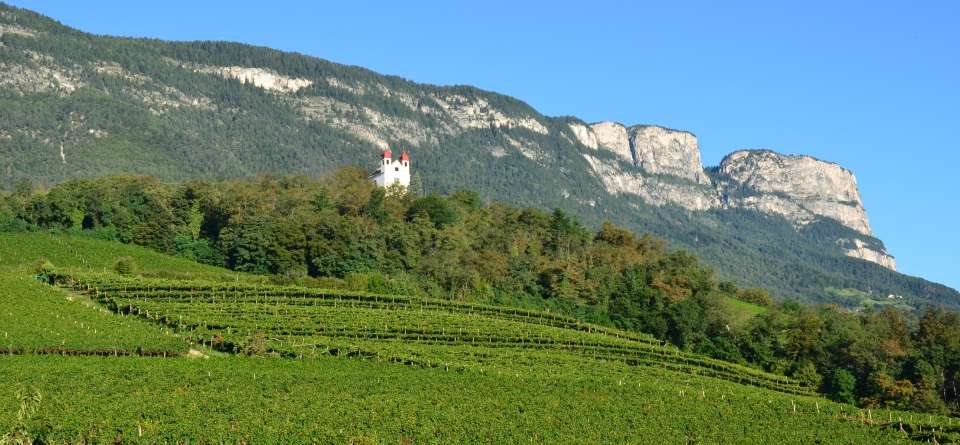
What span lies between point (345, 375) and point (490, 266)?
48.3 metres

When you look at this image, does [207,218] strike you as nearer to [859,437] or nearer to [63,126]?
[63,126]

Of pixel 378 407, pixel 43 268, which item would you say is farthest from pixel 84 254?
pixel 378 407

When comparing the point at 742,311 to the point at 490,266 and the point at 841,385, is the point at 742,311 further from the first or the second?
the point at 841,385

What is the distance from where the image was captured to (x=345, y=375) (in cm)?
5291

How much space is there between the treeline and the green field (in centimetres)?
813

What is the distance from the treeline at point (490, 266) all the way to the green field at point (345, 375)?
813 cm

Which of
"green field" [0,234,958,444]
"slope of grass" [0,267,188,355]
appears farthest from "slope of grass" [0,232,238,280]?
"slope of grass" [0,267,188,355]

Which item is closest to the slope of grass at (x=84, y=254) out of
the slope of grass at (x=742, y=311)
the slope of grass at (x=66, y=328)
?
the slope of grass at (x=66, y=328)

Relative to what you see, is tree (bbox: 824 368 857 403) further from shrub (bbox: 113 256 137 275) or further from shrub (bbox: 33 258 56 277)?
shrub (bbox: 33 258 56 277)

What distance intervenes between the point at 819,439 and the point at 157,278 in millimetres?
46740

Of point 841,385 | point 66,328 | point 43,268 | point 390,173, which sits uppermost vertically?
point 390,173

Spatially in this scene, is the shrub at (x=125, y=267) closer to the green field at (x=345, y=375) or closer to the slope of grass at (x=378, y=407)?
the green field at (x=345, y=375)

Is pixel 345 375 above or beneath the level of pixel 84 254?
beneath

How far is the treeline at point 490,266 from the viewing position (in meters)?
82.1
